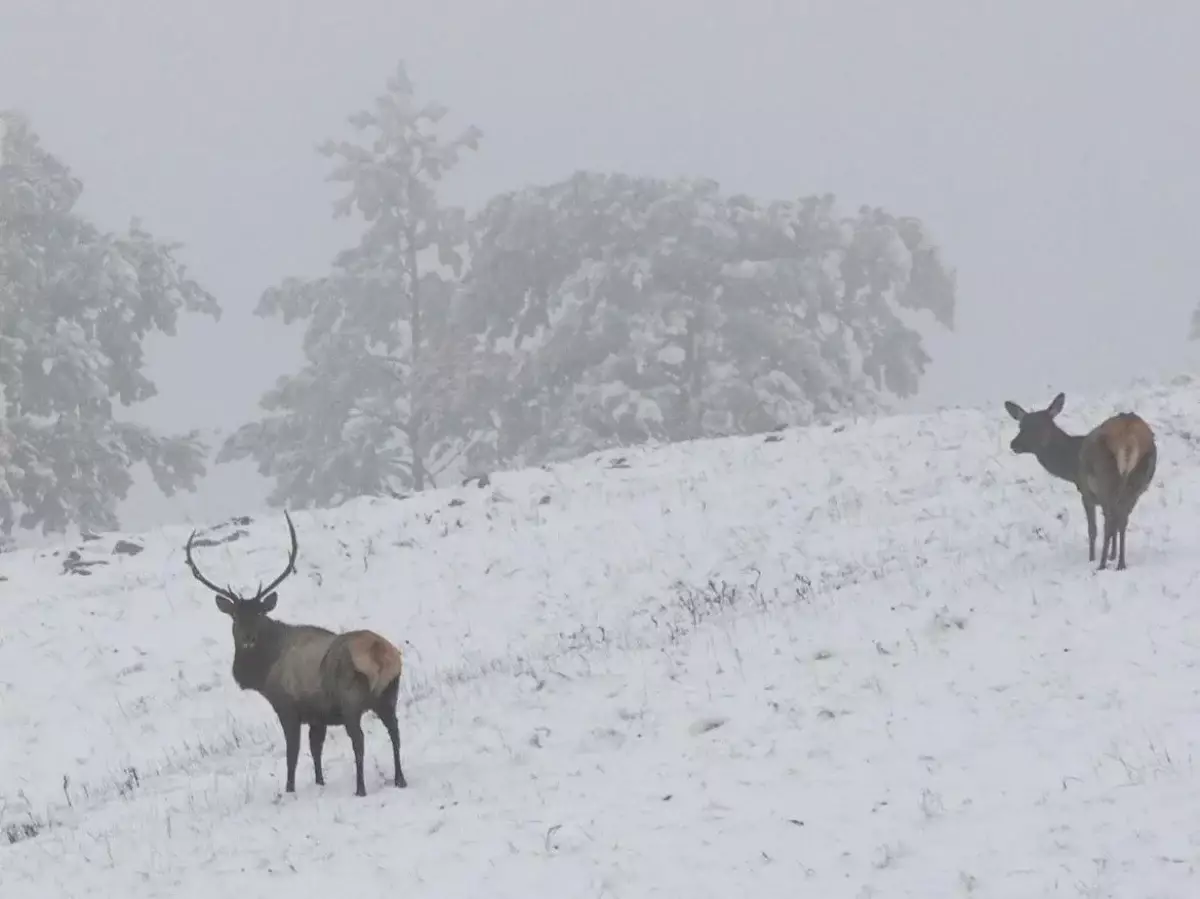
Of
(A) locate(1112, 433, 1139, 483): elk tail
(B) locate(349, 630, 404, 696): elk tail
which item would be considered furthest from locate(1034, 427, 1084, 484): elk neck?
(B) locate(349, 630, 404, 696): elk tail

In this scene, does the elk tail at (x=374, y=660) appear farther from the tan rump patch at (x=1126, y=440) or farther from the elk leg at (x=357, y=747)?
the tan rump patch at (x=1126, y=440)

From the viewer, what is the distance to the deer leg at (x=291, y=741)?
32.6 ft

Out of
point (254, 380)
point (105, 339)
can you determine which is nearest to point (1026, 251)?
point (254, 380)

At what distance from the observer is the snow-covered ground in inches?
297

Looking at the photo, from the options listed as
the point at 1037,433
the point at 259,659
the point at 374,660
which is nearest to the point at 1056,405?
the point at 1037,433

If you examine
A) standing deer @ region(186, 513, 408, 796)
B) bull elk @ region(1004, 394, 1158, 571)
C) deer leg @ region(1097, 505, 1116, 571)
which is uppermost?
bull elk @ region(1004, 394, 1158, 571)

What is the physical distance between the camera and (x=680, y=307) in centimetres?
3234

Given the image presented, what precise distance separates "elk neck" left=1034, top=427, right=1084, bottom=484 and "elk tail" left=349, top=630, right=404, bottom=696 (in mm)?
7449

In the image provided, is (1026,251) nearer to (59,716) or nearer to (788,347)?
(788,347)

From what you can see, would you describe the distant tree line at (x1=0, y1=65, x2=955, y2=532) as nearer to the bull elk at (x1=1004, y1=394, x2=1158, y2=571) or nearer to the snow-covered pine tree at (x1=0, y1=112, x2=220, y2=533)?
the snow-covered pine tree at (x1=0, y1=112, x2=220, y2=533)

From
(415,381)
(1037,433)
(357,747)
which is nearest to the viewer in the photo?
(357,747)

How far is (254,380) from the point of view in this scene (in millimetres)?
135750

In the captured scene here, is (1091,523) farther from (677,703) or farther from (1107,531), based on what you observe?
(677,703)

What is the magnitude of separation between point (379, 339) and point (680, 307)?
9.46 m
